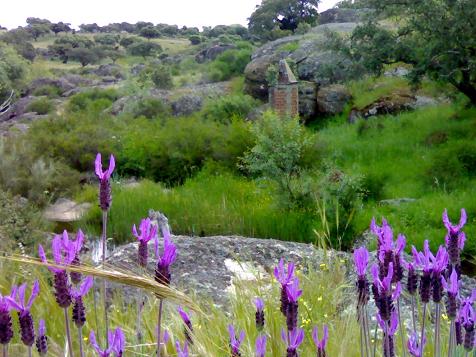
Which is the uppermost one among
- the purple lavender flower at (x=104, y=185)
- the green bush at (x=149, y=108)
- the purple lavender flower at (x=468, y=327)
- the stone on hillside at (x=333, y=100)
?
the purple lavender flower at (x=104, y=185)

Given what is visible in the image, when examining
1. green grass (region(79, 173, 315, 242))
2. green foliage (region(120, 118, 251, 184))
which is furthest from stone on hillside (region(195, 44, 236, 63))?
green grass (region(79, 173, 315, 242))

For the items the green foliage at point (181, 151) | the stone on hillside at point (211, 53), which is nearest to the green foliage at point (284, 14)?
the stone on hillside at point (211, 53)

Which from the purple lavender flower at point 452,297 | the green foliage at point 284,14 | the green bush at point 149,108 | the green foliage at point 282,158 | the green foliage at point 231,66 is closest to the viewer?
the purple lavender flower at point 452,297

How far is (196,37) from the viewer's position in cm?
6744

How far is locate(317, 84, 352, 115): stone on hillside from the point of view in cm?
1839

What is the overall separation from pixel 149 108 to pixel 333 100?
6079 millimetres

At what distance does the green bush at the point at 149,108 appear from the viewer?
21.0 m

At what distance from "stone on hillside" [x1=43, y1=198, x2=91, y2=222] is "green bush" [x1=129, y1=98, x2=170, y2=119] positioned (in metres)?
8.60

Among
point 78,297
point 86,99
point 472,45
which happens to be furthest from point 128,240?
point 86,99

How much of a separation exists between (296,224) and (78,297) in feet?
25.9

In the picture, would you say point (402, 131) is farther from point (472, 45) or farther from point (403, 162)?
point (472, 45)

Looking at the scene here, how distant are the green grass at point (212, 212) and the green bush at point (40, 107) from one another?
655 inches

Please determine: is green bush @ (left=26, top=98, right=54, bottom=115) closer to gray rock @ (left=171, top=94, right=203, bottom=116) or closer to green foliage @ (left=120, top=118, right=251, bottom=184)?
gray rock @ (left=171, top=94, right=203, bottom=116)

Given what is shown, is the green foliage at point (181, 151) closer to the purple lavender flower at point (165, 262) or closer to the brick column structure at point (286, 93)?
the brick column structure at point (286, 93)
